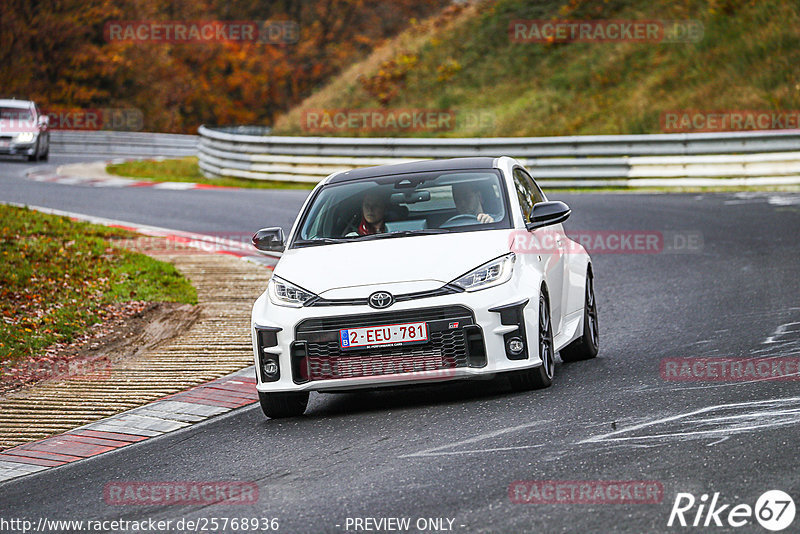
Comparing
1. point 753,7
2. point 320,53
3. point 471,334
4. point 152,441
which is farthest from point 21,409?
point 320,53

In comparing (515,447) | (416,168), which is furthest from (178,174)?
(515,447)

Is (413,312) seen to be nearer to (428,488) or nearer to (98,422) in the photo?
(428,488)

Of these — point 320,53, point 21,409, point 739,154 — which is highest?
point 21,409

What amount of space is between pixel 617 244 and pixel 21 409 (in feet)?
29.7

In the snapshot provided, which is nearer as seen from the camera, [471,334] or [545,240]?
[471,334]

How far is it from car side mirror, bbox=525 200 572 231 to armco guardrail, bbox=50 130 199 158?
35.7 m

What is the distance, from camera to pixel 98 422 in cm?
838

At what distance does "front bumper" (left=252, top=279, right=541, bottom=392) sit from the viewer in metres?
7.47

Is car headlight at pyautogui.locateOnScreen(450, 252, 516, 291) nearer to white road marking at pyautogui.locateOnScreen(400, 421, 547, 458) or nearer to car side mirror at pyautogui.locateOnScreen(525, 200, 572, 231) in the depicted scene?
car side mirror at pyautogui.locateOnScreen(525, 200, 572, 231)

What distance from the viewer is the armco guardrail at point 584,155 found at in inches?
869

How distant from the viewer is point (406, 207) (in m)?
8.73

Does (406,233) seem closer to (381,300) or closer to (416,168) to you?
(416,168)

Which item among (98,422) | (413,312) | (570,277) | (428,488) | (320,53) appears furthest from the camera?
(320,53)

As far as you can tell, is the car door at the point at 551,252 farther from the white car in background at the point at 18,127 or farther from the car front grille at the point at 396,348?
the white car in background at the point at 18,127
